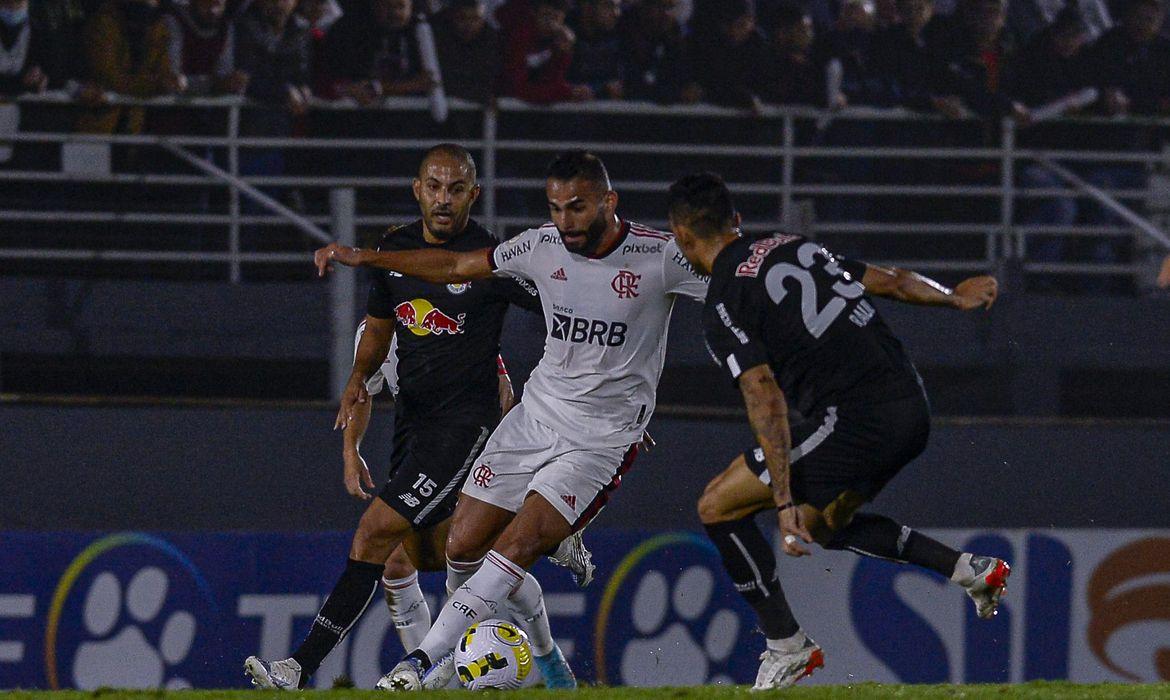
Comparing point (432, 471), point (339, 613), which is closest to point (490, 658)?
point (339, 613)

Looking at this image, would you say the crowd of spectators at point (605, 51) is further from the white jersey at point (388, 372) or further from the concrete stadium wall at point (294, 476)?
the white jersey at point (388, 372)

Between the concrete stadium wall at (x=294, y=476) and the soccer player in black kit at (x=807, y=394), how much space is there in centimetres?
256

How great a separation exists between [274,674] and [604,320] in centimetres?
175

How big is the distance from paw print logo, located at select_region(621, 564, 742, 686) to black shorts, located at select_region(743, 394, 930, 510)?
6.84ft

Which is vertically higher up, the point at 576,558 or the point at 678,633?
the point at 576,558

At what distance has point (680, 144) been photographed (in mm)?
11555

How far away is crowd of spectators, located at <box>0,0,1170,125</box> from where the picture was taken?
10711 millimetres

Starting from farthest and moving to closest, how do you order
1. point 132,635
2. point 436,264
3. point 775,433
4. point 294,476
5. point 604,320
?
point 294,476
point 132,635
point 436,264
point 604,320
point 775,433

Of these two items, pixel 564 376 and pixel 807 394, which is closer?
pixel 807 394

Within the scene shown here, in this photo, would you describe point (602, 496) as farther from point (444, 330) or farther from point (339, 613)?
point (339, 613)

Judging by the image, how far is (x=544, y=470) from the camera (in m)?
6.00

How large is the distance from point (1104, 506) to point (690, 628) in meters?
2.50

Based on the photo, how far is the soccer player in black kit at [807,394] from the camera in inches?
210

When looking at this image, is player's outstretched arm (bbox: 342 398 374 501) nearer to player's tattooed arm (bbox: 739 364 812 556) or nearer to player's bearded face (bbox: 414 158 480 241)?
player's bearded face (bbox: 414 158 480 241)
